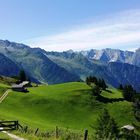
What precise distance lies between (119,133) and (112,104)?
44.6 metres

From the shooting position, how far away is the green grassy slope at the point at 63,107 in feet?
442

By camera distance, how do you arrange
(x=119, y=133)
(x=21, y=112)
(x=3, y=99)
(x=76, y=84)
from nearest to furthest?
(x=119, y=133) → (x=21, y=112) → (x=3, y=99) → (x=76, y=84)

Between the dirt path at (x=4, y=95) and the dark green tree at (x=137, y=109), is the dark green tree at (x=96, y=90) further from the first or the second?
the dirt path at (x=4, y=95)

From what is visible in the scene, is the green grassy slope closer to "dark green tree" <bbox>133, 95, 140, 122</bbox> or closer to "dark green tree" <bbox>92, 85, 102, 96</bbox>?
"dark green tree" <bbox>133, 95, 140, 122</bbox>

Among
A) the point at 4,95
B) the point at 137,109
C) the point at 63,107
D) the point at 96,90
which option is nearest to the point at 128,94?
Result: the point at 96,90

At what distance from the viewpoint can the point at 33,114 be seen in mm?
137000

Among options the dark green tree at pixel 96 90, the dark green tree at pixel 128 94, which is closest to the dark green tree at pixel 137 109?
the dark green tree at pixel 128 94

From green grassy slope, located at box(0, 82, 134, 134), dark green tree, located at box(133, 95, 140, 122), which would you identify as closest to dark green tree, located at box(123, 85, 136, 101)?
green grassy slope, located at box(0, 82, 134, 134)

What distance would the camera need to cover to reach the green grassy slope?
442 ft

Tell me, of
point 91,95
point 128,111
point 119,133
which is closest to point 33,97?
point 91,95

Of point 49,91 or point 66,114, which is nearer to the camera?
point 66,114

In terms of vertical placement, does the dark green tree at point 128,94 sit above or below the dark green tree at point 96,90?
below

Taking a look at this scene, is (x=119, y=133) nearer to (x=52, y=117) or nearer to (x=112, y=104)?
(x=52, y=117)

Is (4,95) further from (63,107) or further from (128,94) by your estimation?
(128,94)
